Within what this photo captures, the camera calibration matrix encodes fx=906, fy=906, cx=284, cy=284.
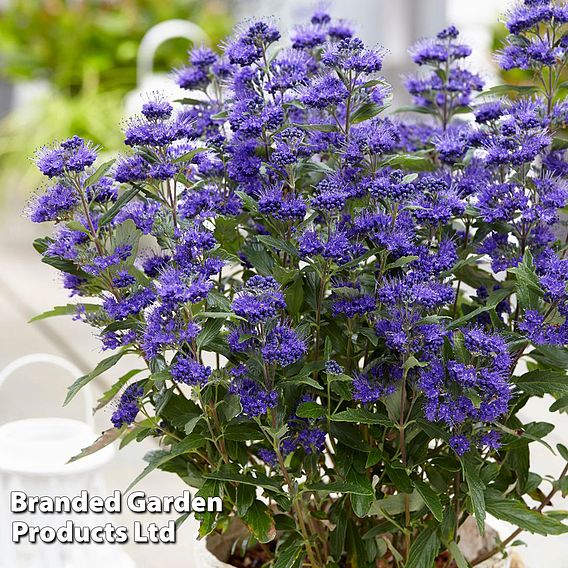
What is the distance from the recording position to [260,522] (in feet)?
2.66

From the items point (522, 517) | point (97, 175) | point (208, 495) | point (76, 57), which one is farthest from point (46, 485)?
point (76, 57)

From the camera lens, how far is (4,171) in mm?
3605

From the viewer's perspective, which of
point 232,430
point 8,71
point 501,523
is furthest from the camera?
point 8,71

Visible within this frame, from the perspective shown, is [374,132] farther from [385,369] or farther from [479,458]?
[479,458]

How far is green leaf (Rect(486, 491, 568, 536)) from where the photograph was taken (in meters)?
0.80

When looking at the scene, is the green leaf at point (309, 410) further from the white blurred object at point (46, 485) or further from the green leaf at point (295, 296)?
the white blurred object at point (46, 485)

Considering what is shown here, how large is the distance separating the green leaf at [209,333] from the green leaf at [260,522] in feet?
0.54

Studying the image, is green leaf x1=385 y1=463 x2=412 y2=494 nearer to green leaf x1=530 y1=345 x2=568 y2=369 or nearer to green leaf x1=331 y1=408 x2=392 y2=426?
green leaf x1=331 y1=408 x2=392 y2=426

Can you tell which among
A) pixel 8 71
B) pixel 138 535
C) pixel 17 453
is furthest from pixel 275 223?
pixel 8 71

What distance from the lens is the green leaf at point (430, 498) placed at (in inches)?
30.5

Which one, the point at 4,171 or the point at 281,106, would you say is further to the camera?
the point at 4,171

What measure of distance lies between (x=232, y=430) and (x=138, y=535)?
47cm

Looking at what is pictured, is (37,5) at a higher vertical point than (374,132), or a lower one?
higher

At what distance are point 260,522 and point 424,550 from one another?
0.51ft
